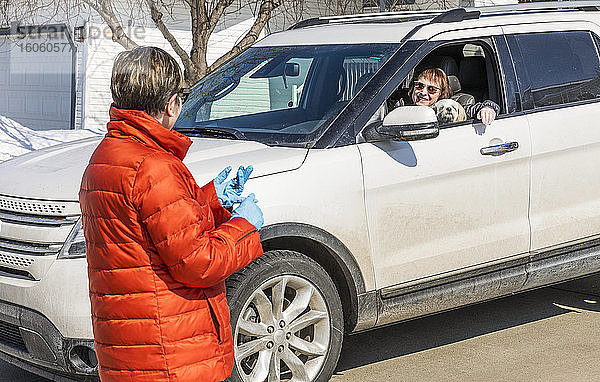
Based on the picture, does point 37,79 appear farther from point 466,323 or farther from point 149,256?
point 149,256

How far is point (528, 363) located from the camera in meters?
5.45

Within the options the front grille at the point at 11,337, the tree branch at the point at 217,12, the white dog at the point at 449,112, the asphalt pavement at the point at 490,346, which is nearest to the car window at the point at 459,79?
the white dog at the point at 449,112

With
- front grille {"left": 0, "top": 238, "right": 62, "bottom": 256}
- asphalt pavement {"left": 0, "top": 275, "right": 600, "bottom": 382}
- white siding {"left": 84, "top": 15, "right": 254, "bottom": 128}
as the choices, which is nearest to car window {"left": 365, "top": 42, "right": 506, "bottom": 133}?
asphalt pavement {"left": 0, "top": 275, "right": 600, "bottom": 382}

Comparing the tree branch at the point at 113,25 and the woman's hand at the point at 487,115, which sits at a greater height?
the tree branch at the point at 113,25

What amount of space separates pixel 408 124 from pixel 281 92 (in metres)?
1.25

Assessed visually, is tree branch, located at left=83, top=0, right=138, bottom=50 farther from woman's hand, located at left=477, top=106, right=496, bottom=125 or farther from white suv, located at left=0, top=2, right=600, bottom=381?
woman's hand, located at left=477, top=106, right=496, bottom=125

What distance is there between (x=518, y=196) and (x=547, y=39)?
43.0 inches

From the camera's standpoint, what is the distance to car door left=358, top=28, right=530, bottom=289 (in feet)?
15.9

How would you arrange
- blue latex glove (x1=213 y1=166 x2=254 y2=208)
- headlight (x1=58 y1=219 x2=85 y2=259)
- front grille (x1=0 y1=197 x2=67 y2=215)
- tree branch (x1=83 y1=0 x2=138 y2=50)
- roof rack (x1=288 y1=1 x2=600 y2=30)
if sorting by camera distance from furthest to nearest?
tree branch (x1=83 y1=0 x2=138 y2=50) < roof rack (x1=288 y1=1 x2=600 y2=30) < front grille (x1=0 y1=197 x2=67 y2=215) < headlight (x1=58 y1=219 x2=85 y2=259) < blue latex glove (x1=213 y1=166 x2=254 y2=208)

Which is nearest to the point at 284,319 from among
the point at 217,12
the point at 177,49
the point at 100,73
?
the point at 217,12

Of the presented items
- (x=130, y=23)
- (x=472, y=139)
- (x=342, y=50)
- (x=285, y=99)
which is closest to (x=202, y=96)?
(x=285, y=99)

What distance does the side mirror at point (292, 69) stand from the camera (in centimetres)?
577

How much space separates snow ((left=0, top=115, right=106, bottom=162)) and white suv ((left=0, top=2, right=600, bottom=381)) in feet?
23.8

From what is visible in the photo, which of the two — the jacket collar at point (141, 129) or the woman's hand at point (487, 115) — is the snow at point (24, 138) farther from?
the jacket collar at point (141, 129)
